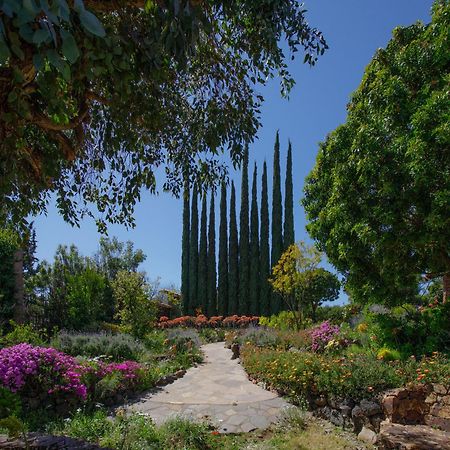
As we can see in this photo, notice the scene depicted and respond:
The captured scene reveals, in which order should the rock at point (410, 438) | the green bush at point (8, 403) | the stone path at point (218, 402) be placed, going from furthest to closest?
the stone path at point (218, 402) < the green bush at point (8, 403) < the rock at point (410, 438)

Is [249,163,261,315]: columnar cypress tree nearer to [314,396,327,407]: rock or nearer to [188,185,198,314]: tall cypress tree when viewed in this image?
[188,185,198,314]: tall cypress tree

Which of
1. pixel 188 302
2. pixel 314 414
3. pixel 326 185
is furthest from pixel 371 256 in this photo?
pixel 188 302

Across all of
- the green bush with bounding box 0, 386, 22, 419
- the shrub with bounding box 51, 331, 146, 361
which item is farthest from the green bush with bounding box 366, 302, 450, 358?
the green bush with bounding box 0, 386, 22, 419

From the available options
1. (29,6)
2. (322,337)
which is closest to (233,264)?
(322,337)

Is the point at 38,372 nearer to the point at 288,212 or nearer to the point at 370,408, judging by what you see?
the point at 370,408

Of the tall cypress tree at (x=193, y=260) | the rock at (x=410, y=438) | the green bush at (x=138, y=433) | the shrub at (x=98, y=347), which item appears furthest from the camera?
the tall cypress tree at (x=193, y=260)

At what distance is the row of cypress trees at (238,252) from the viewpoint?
26.3 meters

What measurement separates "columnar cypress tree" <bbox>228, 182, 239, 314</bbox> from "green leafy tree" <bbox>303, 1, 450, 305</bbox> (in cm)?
1745

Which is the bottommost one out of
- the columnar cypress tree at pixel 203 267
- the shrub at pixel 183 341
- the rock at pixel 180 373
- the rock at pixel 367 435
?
the rock at pixel 367 435

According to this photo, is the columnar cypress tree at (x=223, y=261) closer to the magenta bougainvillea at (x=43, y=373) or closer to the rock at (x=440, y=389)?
the magenta bougainvillea at (x=43, y=373)

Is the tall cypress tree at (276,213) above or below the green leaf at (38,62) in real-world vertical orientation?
above

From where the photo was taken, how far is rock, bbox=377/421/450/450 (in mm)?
4543

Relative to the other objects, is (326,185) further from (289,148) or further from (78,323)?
(289,148)

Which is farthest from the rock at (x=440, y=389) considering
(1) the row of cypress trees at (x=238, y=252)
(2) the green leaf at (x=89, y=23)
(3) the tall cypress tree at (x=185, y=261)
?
(3) the tall cypress tree at (x=185, y=261)
